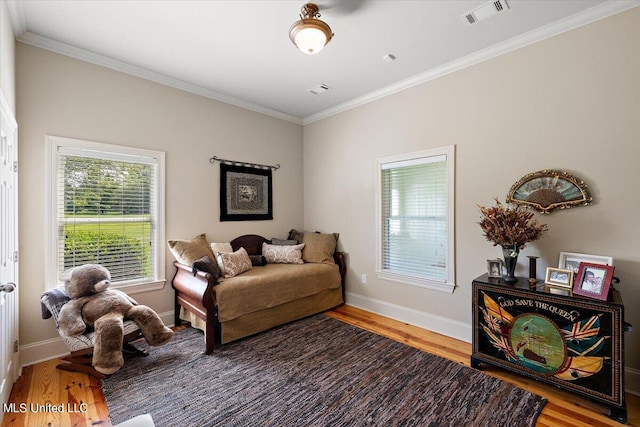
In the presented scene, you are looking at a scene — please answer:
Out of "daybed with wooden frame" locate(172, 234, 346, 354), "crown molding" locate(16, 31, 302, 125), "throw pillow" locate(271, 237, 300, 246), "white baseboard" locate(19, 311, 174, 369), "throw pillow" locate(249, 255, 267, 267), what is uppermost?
"crown molding" locate(16, 31, 302, 125)

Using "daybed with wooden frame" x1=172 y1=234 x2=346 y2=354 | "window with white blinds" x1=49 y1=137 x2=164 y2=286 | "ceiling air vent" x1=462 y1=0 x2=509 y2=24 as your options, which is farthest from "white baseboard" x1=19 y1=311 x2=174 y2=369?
"ceiling air vent" x1=462 y1=0 x2=509 y2=24

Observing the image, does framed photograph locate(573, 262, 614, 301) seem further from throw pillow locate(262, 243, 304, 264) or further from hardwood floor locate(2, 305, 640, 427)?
throw pillow locate(262, 243, 304, 264)

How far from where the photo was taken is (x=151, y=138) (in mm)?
3223

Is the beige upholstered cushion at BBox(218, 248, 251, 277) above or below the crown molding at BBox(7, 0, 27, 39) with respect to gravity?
below

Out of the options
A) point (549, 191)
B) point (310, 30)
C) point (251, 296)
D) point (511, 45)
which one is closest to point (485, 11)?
point (511, 45)

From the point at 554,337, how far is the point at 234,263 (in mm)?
2896

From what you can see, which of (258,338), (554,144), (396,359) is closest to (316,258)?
(258,338)

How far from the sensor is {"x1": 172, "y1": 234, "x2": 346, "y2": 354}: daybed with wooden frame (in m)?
2.77

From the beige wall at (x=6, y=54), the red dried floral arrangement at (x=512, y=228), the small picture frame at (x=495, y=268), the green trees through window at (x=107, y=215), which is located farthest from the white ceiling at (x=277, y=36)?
the small picture frame at (x=495, y=268)

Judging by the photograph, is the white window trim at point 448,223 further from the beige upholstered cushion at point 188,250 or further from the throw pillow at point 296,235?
the beige upholstered cushion at point 188,250

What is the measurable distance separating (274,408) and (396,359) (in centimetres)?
116

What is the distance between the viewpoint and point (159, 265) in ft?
10.7

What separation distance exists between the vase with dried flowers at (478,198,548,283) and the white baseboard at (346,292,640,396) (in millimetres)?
873

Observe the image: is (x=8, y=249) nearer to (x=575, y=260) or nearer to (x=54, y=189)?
(x=54, y=189)
